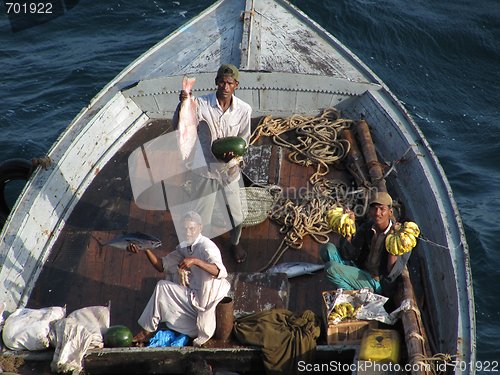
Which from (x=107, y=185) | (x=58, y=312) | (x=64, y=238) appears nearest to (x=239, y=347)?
(x=58, y=312)

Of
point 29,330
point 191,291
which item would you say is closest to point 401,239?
point 191,291

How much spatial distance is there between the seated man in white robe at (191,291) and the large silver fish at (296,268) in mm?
1250

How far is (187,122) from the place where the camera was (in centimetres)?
744

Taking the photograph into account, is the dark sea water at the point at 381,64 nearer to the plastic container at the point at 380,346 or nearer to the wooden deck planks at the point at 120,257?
the wooden deck planks at the point at 120,257

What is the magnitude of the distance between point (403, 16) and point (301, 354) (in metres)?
11.6

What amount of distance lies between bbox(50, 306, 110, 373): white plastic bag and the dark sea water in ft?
21.1

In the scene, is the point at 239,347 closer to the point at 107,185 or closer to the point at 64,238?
the point at 64,238

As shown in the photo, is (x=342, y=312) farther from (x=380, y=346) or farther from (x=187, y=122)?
(x=187, y=122)

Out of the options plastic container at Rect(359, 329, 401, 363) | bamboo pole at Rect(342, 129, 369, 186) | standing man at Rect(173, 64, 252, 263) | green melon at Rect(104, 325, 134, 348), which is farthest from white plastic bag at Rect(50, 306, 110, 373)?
bamboo pole at Rect(342, 129, 369, 186)

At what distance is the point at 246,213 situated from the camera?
7.96m

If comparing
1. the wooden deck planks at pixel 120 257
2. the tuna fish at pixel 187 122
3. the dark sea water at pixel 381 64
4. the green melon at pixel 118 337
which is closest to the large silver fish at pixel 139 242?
the green melon at pixel 118 337

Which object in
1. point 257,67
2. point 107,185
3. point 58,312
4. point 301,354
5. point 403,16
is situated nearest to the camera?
point 301,354

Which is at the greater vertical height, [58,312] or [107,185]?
[107,185]

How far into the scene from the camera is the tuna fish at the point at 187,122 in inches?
292
